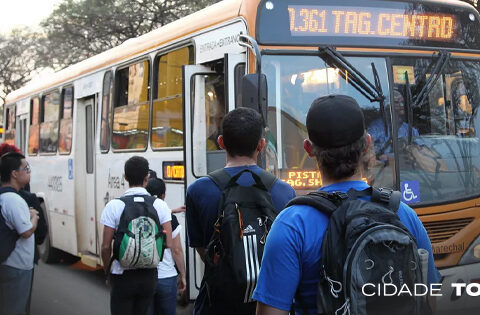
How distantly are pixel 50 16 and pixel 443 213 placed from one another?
87.5 feet

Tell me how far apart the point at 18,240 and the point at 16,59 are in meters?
38.5

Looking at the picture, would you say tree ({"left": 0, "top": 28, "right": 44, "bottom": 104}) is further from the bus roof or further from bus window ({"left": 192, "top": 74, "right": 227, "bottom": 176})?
bus window ({"left": 192, "top": 74, "right": 227, "bottom": 176})

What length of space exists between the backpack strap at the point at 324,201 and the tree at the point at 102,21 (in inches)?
985

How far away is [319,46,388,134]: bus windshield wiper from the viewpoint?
6.03m

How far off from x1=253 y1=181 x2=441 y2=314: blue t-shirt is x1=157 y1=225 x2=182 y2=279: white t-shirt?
354 centimetres

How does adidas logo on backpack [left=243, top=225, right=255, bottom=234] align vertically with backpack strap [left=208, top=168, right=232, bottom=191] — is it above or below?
below

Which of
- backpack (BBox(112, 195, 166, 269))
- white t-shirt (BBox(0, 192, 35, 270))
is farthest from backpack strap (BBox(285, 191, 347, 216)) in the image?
white t-shirt (BBox(0, 192, 35, 270))

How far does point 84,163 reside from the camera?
416 inches

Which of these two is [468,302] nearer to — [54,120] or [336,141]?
[336,141]

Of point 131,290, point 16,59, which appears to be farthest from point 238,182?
point 16,59

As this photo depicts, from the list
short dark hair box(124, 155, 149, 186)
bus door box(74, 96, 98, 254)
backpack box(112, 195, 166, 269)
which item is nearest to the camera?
backpack box(112, 195, 166, 269)

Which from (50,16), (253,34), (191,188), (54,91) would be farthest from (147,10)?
(191,188)

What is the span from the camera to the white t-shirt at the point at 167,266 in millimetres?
5680

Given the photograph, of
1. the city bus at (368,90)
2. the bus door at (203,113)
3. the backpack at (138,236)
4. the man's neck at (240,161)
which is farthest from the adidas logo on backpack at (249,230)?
the bus door at (203,113)
